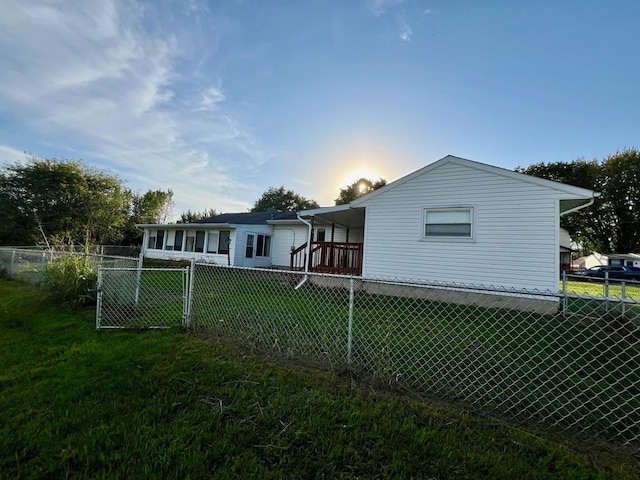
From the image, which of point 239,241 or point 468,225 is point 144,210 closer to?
point 239,241

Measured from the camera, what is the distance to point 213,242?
15547 millimetres

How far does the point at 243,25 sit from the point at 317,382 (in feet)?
25.2

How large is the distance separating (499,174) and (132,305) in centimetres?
838

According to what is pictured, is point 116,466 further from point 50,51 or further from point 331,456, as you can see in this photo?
point 50,51

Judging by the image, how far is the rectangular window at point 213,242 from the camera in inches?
608

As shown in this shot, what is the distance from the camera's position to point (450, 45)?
6.62 metres

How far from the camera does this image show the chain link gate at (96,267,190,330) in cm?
382

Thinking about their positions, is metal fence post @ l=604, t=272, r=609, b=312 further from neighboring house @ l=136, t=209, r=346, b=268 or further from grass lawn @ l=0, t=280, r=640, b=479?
neighboring house @ l=136, t=209, r=346, b=268

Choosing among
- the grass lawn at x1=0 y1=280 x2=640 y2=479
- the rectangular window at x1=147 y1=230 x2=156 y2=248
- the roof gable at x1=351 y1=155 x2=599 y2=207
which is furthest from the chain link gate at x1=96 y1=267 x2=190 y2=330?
the rectangular window at x1=147 y1=230 x2=156 y2=248

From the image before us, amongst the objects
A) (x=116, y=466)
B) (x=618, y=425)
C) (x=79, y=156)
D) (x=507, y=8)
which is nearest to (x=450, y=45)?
(x=507, y=8)

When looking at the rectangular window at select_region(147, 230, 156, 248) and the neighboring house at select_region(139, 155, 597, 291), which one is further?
the rectangular window at select_region(147, 230, 156, 248)

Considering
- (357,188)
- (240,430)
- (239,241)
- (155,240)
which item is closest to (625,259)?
(357,188)

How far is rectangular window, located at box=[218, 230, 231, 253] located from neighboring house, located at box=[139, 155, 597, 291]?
6952 mm

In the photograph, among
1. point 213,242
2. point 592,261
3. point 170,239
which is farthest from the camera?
point 592,261
